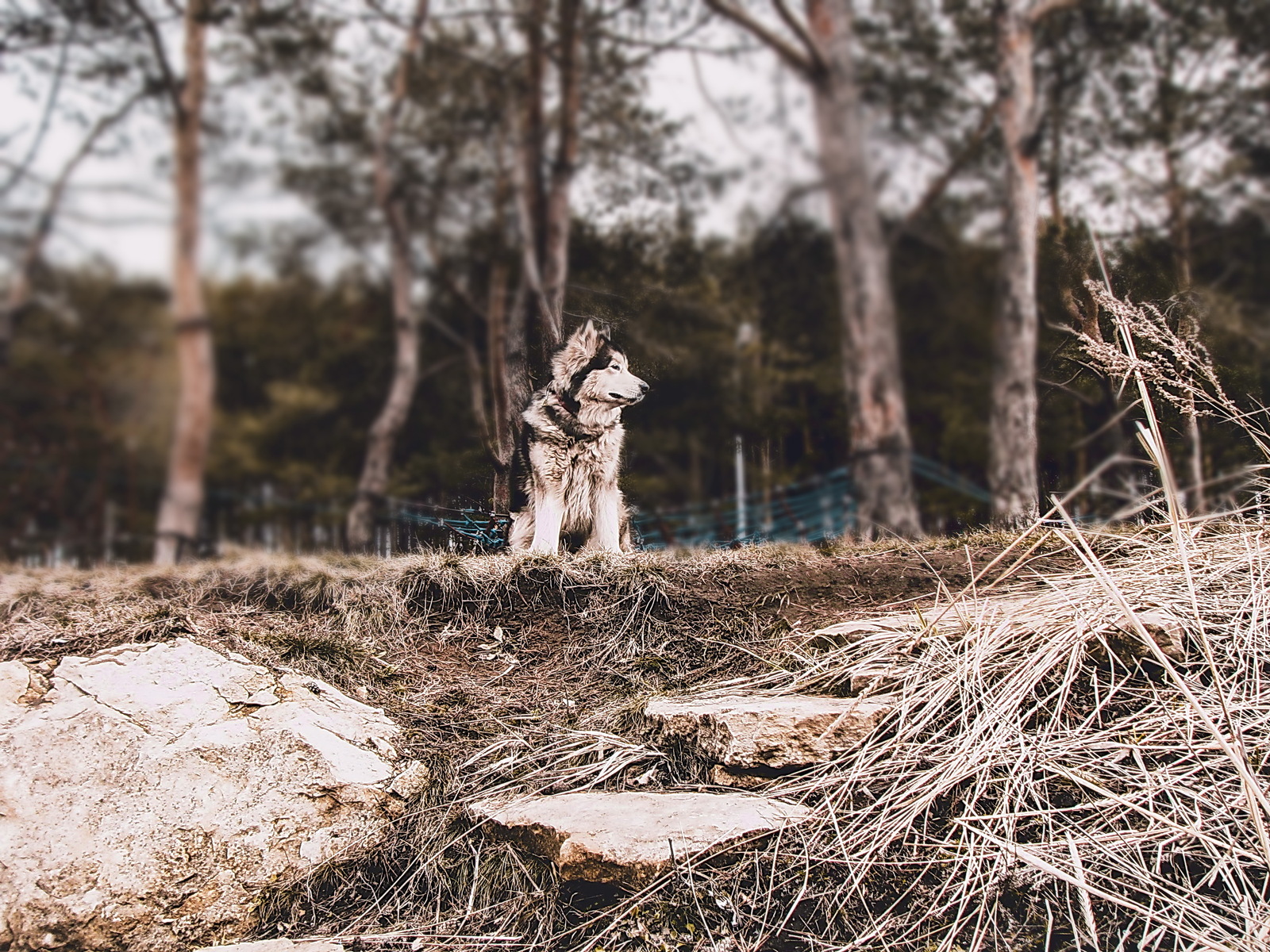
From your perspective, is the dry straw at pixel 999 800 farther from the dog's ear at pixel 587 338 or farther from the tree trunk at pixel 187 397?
the tree trunk at pixel 187 397

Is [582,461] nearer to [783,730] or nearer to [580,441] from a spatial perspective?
[580,441]

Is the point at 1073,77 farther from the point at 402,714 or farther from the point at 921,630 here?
the point at 402,714

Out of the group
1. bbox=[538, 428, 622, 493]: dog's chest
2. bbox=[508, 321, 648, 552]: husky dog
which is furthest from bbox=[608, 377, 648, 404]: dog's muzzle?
bbox=[538, 428, 622, 493]: dog's chest

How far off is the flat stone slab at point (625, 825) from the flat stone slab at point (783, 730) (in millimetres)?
129

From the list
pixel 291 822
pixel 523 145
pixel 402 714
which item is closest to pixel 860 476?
pixel 523 145

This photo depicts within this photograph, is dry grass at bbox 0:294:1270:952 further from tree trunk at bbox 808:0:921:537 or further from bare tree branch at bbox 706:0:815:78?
bare tree branch at bbox 706:0:815:78

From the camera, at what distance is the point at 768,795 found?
204 cm

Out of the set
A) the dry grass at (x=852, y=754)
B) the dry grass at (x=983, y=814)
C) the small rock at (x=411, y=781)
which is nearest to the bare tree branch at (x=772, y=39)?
the dry grass at (x=852, y=754)

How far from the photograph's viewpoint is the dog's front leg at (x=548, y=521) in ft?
11.9

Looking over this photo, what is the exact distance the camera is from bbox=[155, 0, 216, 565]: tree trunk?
6.36 m

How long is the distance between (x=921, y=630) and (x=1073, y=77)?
10.0 m

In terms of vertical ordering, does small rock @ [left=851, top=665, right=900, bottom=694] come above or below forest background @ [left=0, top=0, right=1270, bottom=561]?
below

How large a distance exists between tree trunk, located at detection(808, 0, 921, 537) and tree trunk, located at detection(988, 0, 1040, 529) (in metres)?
0.90

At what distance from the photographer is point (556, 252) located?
7.79 m
